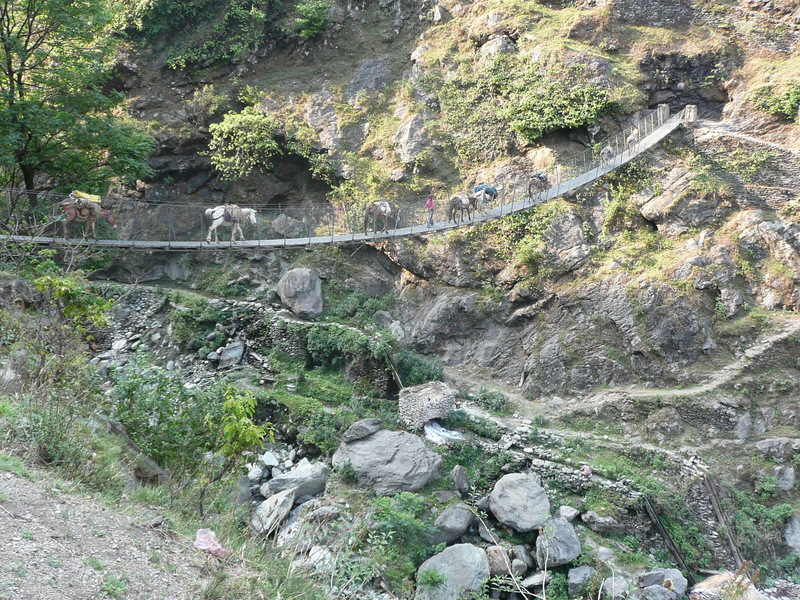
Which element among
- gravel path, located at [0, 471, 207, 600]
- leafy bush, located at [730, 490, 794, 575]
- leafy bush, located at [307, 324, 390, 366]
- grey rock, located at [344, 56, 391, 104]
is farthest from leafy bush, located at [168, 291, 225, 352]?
leafy bush, located at [730, 490, 794, 575]

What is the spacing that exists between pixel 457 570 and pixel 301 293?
8740 millimetres

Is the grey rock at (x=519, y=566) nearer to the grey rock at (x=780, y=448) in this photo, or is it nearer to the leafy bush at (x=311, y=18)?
the grey rock at (x=780, y=448)

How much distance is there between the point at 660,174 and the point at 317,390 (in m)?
10.4

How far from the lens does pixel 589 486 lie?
11.7m

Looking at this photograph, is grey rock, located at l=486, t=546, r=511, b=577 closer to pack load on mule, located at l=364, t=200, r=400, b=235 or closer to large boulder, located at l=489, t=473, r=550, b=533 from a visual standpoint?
large boulder, located at l=489, t=473, r=550, b=533

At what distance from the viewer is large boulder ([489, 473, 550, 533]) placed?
10.4 m

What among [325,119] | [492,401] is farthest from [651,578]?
[325,119]

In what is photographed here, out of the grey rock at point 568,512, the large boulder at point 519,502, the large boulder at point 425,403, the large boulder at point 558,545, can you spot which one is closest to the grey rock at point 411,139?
the large boulder at point 425,403

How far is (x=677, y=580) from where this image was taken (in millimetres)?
9930

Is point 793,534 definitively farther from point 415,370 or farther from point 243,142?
point 243,142

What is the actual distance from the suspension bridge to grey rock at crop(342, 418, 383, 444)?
5.25 m

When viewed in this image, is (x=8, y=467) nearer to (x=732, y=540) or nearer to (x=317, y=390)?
(x=317, y=390)

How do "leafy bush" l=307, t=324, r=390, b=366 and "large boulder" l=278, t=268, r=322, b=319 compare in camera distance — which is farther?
"large boulder" l=278, t=268, r=322, b=319

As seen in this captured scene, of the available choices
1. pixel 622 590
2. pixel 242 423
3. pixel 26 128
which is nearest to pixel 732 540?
pixel 622 590
